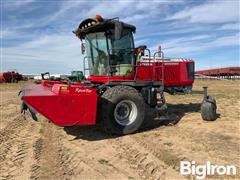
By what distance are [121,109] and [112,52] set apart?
5.29 ft

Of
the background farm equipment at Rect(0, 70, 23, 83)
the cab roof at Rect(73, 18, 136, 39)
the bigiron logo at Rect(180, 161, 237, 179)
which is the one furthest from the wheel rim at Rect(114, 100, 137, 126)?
the background farm equipment at Rect(0, 70, 23, 83)

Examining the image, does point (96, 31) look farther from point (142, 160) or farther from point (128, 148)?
point (142, 160)

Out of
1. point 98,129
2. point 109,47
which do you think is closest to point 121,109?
point 98,129

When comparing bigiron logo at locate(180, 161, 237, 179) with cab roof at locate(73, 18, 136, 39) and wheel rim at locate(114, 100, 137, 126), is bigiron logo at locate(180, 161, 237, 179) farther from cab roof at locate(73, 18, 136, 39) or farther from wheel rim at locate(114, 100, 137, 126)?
cab roof at locate(73, 18, 136, 39)

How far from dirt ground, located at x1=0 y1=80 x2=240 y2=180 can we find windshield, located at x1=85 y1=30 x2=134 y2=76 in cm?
164

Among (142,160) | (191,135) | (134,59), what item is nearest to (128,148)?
(142,160)

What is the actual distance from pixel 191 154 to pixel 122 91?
237 cm

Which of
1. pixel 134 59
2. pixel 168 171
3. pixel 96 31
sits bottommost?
pixel 168 171

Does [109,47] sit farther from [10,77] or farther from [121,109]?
[10,77]

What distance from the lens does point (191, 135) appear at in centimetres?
681

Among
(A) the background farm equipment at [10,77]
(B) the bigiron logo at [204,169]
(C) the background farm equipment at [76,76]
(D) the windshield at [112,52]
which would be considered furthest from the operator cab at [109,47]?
(A) the background farm equipment at [10,77]

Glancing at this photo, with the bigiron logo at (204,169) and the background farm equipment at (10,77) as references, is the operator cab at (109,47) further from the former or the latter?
the background farm equipment at (10,77)

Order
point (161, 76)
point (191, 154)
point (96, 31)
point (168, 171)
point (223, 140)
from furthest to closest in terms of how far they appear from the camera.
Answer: point (161, 76), point (96, 31), point (223, 140), point (191, 154), point (168, 171)

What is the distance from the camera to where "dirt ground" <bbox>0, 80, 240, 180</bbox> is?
462cm
